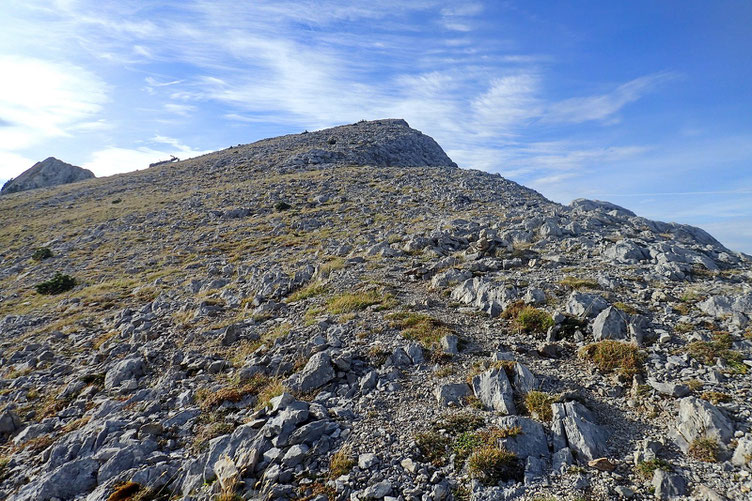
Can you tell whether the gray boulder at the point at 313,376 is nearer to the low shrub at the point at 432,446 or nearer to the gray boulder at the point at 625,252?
the low shrub at the point at 432,446

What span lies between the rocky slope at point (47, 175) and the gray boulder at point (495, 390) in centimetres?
10469

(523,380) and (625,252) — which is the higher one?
(625,252)

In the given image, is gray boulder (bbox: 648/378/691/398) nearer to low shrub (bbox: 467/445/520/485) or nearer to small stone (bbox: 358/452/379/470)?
low shrub (bbox: 467/445/520/485)

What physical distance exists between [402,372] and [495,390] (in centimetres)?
254

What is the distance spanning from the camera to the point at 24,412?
442 inches

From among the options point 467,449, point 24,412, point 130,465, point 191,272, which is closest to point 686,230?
point 467,449

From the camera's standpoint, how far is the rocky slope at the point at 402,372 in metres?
6.92

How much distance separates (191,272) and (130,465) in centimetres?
1750

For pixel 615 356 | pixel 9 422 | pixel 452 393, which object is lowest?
pixel 9 422

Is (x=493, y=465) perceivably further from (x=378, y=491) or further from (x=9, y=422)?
(x=9, y=422)

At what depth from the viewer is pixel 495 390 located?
8781 mm

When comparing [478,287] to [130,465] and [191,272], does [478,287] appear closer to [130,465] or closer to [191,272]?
[130,465]

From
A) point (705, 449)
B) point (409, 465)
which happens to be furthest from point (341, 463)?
point (705, 449)

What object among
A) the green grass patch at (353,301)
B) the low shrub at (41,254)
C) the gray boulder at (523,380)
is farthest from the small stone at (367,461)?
the low shrub at (41,254)
